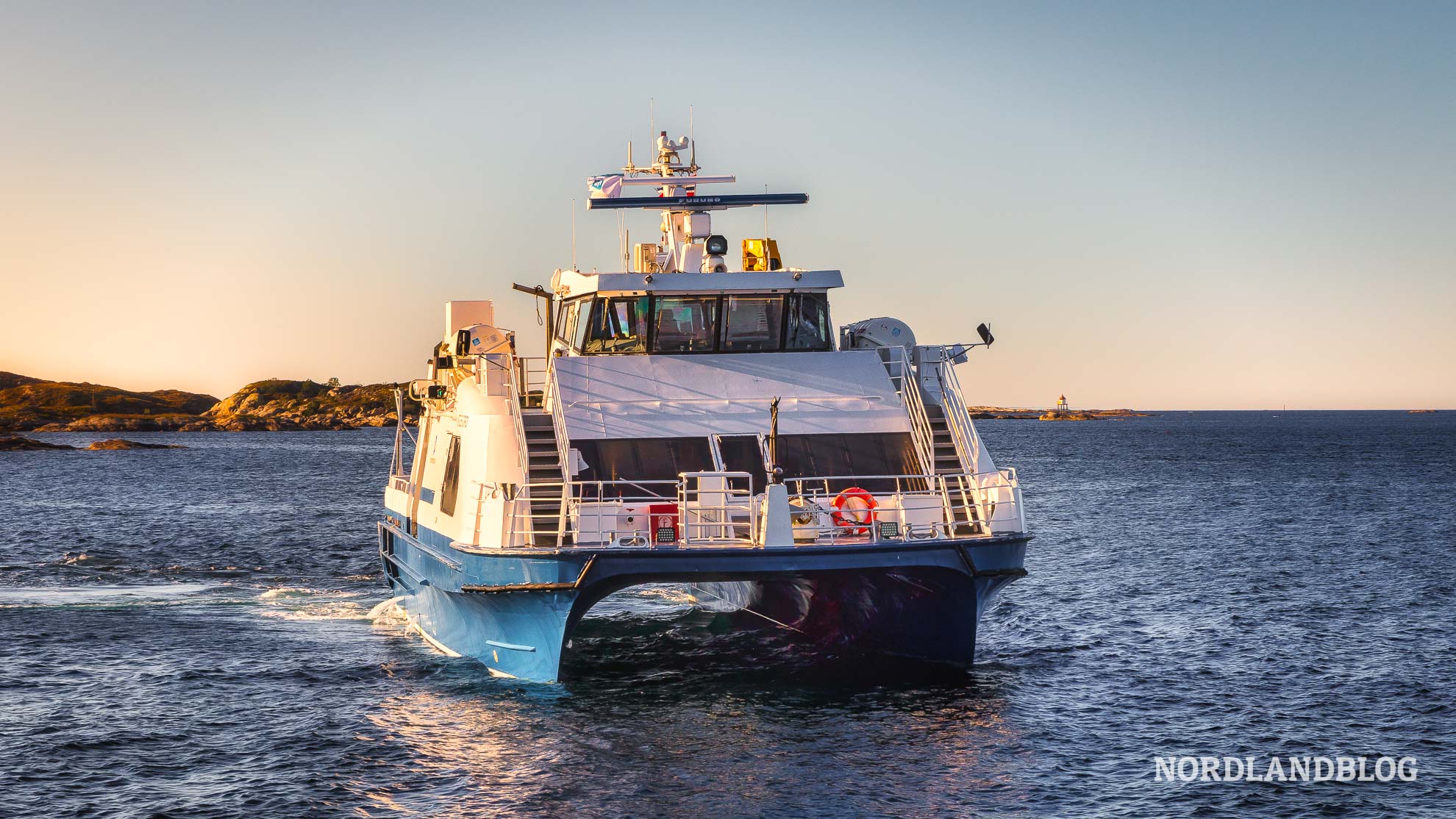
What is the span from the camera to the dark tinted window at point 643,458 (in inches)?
741

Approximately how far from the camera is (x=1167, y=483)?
73.4 m

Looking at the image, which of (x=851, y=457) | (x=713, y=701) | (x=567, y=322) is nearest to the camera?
(x=713, y=701)

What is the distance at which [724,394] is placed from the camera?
810 inches

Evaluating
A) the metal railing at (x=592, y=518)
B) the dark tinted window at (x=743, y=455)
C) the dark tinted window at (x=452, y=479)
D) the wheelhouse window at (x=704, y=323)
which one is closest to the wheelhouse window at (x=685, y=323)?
the wheelhouse window at (x=704, y=323)

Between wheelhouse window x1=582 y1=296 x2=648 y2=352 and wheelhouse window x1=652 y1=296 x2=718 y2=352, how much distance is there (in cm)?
23

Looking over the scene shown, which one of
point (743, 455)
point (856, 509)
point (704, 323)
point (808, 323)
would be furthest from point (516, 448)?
point (808, 323)

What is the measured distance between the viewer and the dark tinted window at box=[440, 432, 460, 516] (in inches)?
825

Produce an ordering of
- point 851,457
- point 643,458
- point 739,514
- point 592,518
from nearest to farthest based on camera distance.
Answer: point 592,518 → point 739,514 → point 643,458 → point 851,457

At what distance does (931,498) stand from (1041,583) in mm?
14024

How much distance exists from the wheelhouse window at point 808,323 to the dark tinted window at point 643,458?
337 cm

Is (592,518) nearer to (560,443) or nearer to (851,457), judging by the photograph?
(560,443)

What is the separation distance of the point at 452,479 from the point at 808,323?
6.36 meters

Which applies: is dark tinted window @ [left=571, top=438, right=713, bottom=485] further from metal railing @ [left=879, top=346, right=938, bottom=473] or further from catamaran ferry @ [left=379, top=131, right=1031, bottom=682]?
metal railing @ [left=879, top=346, right=938, bottom=473]

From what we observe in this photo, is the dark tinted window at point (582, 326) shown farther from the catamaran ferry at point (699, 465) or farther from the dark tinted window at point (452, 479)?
the dark tinted window at point (452, 479)
